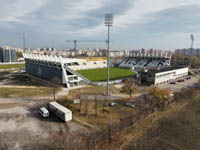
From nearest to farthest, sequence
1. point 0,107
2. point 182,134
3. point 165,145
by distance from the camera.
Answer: point 165,145, point 182,134, point 0,107

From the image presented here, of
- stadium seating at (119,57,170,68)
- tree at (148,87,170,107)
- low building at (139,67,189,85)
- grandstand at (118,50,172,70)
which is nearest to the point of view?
tree at (148,87,170,107)

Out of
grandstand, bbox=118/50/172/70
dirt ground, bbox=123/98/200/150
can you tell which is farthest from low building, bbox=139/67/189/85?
dirt ground, bbox=123/98/200/150

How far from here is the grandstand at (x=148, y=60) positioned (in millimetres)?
72350

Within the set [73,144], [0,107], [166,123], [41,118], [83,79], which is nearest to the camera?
[73,144]

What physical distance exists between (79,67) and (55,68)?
63.3 ft

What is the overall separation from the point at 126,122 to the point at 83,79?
88.7ft

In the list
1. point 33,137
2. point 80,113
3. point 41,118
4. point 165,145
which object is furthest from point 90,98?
point 165,145

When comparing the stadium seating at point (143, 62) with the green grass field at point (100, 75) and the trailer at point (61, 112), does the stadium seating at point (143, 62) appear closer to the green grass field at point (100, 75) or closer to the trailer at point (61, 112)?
the green grass field at point (100, 75)

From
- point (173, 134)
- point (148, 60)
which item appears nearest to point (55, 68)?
point (173, 134)

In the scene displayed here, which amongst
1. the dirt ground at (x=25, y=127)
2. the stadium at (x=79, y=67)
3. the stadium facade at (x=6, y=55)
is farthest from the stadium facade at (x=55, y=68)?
the stadium facade at (x=6, y=55)

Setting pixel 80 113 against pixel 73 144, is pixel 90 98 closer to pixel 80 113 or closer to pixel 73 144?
pixel 80 113

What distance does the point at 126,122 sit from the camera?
697 inches

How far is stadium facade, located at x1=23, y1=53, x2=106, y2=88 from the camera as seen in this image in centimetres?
4047

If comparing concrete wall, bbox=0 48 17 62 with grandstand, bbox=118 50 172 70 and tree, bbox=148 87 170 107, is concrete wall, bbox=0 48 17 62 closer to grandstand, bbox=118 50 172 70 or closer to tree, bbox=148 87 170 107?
grandstand, bbox=118 50 172 70
